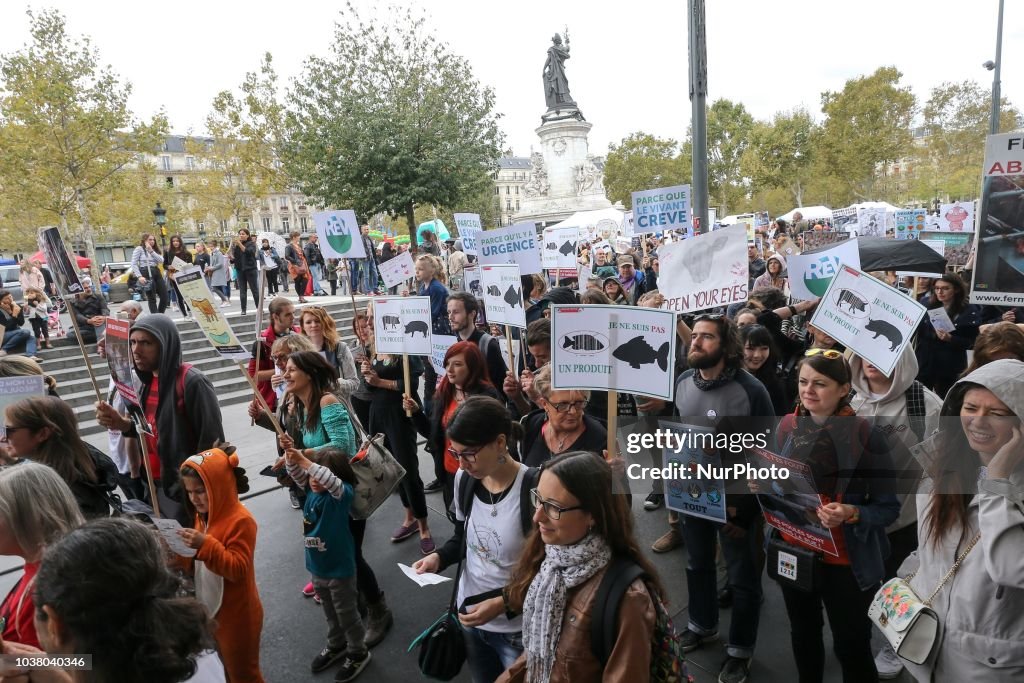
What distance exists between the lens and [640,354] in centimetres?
288

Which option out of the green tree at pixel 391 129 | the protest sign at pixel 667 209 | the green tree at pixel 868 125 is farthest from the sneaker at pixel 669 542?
the green tree at pixel 868 125

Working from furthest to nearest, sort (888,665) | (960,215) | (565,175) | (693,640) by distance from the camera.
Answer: (565,175) < (960,215) < (693,640) < (888,665)

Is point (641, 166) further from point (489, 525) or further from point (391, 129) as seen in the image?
point (489, 525)

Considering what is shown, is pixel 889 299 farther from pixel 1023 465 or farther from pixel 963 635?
pixel 963 635

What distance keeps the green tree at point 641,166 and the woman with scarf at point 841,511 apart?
58968 millimetres

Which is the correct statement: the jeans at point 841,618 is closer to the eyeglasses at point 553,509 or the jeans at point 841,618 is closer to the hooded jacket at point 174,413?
the eyeglasses at point 553,509

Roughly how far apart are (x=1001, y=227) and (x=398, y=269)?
5.21m

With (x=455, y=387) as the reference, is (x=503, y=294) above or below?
above

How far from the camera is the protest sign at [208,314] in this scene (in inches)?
151

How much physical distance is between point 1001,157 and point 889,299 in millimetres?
1229

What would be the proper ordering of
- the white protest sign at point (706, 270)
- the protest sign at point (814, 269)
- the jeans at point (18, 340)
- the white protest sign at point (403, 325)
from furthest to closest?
the jeans at point (18, 340) → the protest sign at point (814, 269) → the white protest sign at point (403, 325) → the white protest sign at point (706, 270)

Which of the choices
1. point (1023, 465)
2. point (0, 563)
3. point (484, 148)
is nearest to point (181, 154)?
point (484, 148)

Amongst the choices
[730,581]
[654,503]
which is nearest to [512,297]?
[654,503]

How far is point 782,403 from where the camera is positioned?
173 inches
